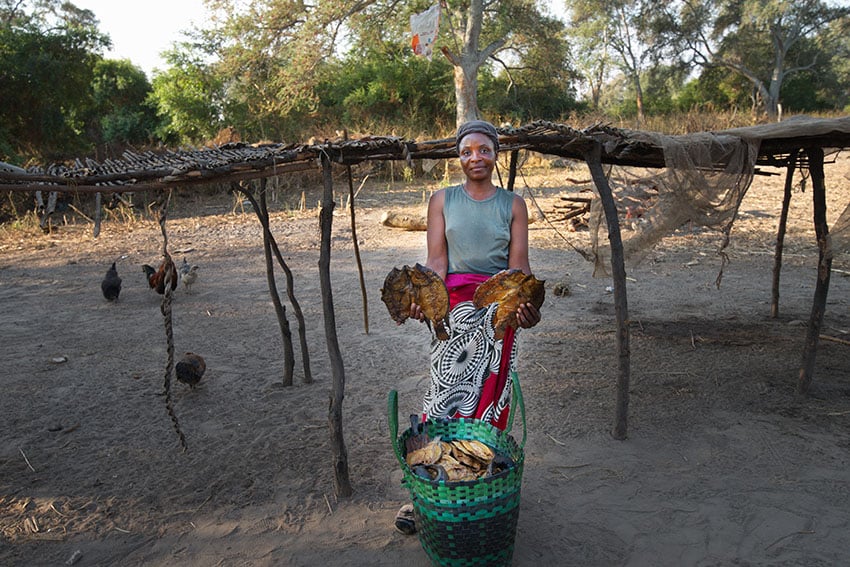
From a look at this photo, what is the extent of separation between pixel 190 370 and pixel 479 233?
2.98m

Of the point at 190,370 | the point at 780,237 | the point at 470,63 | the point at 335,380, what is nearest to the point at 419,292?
the point at 335,380

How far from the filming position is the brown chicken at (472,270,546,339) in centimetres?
262

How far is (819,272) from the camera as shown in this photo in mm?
4301

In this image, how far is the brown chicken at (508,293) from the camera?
8.61ft

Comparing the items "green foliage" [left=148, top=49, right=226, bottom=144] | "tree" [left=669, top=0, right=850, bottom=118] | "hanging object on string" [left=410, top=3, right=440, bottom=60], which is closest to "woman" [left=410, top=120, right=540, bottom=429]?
"hanging object on string" [left=410, top=3, right=440, bottom=60]

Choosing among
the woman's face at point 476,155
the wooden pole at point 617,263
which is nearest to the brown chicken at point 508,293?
the woman's face at point 476,155

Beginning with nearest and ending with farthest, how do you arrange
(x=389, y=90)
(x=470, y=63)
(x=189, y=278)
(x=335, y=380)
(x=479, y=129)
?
(x=479, y=129)
(x=335, y=380)
(x=189, y=278)
(x=470, y=63)
(x=389, y=90)

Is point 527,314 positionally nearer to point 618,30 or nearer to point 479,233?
point 479,233

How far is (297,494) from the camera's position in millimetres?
3418

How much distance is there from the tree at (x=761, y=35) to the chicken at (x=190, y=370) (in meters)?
27.6

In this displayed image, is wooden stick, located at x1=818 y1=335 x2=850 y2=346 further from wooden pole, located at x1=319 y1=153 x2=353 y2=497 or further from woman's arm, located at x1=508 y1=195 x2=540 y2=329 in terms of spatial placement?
wooden pole, located at x1=319 y1=153 x2=353 y2=497

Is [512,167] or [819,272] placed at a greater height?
[512,167]

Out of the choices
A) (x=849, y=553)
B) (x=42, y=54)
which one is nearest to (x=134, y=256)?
(x=42, y=54)

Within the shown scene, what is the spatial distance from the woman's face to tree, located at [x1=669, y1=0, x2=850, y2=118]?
2762 cm
